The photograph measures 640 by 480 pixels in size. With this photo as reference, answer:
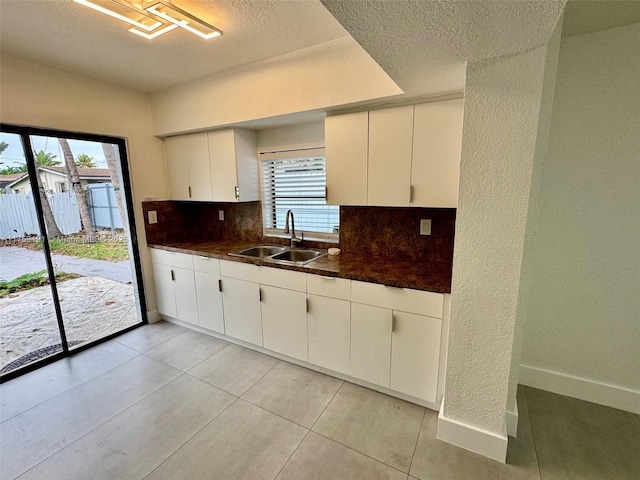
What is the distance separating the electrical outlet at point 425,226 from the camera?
Answer: 2.33 metres

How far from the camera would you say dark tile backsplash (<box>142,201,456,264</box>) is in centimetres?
232

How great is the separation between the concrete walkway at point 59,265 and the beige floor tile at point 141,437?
1.53 metres

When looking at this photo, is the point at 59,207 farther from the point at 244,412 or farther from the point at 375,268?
the point at 375,268

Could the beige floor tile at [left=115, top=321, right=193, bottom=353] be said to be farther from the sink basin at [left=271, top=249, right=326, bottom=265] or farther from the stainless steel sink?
the sink basin at [left=271, top=249, right=326, bottom=265]

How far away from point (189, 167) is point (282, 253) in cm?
139

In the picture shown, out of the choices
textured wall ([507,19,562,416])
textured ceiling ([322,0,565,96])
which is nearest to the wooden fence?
textured ceiling ([322,0,565,96])

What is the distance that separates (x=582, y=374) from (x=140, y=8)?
3.59 m

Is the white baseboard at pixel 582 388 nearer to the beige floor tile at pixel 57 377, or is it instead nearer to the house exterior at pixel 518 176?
the house exterior at pixel 518 176

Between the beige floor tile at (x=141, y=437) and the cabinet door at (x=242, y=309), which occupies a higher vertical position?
the cabinet door at (x=242, y=309)

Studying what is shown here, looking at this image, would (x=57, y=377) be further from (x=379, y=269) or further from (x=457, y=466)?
(x=457, y=466)

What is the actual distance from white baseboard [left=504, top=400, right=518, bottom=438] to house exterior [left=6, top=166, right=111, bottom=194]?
12.5ft

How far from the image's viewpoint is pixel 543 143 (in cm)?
142

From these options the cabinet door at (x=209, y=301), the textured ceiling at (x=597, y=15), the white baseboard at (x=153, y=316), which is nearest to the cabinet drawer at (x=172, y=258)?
the cabinet door at (x=209, y=301)

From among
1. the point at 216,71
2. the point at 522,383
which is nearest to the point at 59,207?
the point at 216,71
